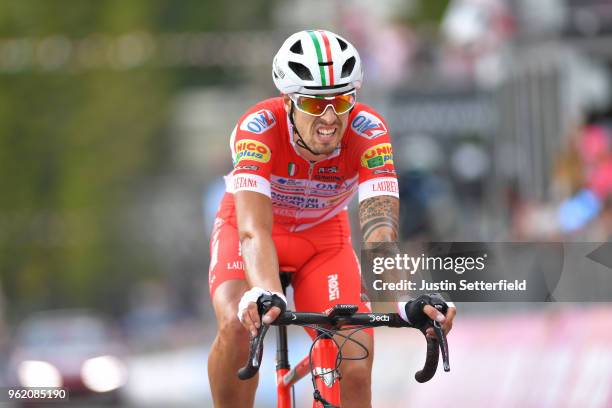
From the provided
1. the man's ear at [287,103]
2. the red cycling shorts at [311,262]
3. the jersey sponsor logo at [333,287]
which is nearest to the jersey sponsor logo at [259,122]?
the man's ear at [287,103]

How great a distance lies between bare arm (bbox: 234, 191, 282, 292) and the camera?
6.68 m

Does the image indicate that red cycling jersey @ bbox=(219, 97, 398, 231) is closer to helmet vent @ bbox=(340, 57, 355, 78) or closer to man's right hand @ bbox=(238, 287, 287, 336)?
helmet vent @ bbox=(340, 57, 355, 78)

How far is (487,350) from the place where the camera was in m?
13.2

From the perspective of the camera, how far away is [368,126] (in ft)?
24.0

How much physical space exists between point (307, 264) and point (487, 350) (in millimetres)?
5822

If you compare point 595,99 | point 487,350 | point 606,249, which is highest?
point 595,99

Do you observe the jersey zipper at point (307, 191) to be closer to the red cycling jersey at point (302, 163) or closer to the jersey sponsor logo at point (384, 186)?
the red cycling jersey at point (302, 163)

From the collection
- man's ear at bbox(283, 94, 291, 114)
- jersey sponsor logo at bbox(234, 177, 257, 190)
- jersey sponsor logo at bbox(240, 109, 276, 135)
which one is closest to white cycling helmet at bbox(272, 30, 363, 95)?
man's ear at bbox(283, 94, 291, 114)

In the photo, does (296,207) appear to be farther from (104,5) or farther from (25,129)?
(104,5)

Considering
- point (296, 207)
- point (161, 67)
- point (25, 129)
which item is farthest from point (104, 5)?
point (296, 207)

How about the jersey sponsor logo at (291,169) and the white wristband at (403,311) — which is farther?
the jersey sponsor logo at (291,169)

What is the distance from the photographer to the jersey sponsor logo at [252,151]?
7.08 meters

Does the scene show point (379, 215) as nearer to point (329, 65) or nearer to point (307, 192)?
point (307, 192)

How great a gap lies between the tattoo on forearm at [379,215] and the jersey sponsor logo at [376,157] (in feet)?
0.65
